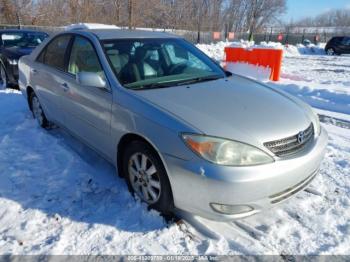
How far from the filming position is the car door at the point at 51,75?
4.09 meters

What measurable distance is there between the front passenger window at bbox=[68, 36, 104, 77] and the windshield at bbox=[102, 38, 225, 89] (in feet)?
0.54

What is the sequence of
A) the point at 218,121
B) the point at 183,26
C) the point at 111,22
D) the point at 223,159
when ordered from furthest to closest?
the point at 183,26, the point at 111,22, the point at 218,121, the point at 223,159

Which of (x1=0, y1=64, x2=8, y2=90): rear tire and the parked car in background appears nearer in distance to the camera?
the parked car in background

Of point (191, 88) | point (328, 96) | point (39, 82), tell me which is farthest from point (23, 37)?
point (328, 96)

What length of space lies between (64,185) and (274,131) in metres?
2.21

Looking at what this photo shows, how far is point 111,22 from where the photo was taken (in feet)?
107

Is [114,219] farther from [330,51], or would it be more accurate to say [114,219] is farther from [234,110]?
[330,51]

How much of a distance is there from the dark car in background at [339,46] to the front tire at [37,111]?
25.8 meters

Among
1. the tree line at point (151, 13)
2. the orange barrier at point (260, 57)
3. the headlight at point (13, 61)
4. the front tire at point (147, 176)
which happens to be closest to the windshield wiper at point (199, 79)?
the front tire at point (147, 176)

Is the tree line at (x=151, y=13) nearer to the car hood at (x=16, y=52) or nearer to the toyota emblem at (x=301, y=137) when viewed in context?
the car hood at (x=16, y=52)

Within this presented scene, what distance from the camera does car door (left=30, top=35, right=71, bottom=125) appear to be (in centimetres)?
409

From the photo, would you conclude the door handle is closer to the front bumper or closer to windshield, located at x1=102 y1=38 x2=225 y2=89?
windshield, located at x1=102 y1=38 x2=225 y2=89

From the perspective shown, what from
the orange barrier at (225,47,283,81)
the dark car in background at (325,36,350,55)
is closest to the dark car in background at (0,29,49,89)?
the orange barrier at (225,47,283,81)

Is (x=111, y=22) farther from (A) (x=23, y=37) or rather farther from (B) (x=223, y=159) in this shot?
(B) (x=223, y=159)
